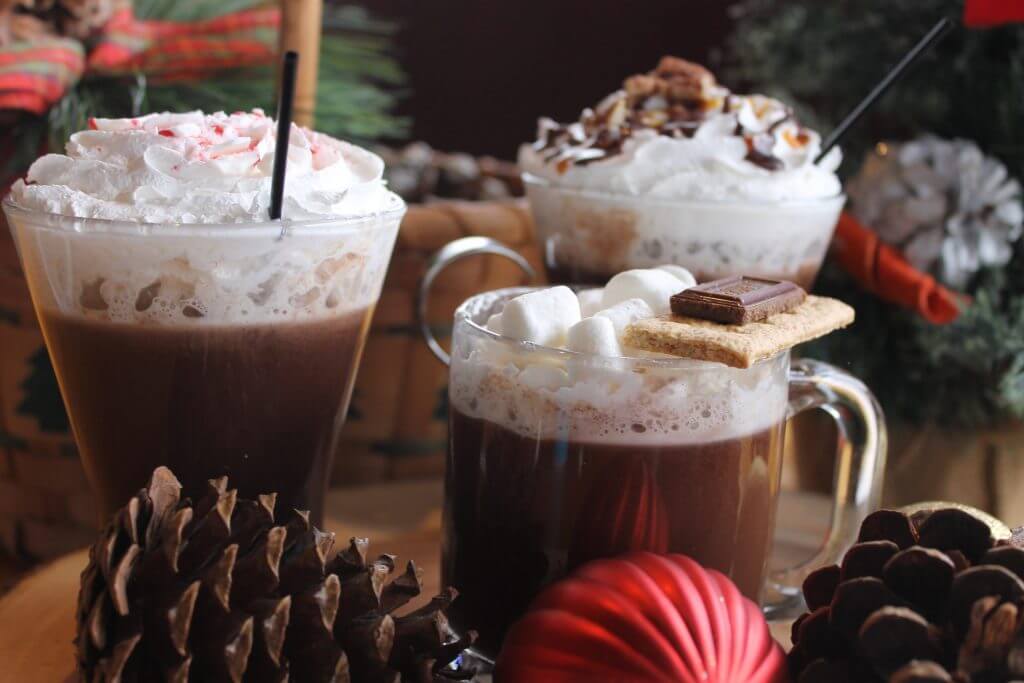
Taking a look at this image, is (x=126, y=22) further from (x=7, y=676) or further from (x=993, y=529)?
(x=993, y=529)

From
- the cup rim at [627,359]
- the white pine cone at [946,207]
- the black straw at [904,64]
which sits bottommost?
the white pine cone at [946,207]

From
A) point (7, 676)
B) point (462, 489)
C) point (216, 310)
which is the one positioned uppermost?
point (216, 310)

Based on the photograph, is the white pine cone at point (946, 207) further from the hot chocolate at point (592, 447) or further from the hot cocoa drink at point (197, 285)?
the hot cocoa drink at point (197, 285)

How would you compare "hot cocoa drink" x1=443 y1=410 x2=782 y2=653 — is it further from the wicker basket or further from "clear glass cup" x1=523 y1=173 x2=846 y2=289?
the wicker basket

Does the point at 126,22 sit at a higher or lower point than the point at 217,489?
higher

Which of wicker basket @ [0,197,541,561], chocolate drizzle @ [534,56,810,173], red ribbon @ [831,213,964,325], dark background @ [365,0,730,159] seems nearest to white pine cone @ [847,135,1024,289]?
red ribbon @ [831,213,964,325]

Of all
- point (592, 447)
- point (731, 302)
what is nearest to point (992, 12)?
point (731, 302)

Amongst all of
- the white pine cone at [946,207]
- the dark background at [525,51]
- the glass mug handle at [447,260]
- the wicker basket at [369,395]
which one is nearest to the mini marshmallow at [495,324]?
the glass mug handle at [447,260]

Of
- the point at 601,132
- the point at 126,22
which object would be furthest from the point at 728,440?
the point at 126,22
